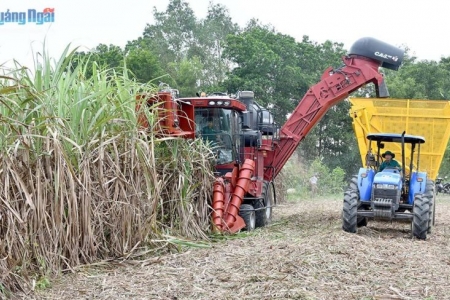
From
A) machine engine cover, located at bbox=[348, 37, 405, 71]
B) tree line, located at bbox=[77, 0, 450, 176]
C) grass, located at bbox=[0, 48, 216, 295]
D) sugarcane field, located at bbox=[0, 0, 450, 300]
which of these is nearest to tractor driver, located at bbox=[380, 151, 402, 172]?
sugarcane field, located at bbox=[0, 0, 450, 300]

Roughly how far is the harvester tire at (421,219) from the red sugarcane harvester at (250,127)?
2408mm

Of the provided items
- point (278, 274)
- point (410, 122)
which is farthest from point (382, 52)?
point (278, 274)

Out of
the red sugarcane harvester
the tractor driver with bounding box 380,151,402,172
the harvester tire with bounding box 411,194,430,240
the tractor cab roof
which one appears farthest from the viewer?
the tractor driver with bounding box 380,151,402,172

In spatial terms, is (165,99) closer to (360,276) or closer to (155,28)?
(360,276)

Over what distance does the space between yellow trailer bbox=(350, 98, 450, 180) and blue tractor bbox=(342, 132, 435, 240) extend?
1.42 m

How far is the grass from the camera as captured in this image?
223 inches

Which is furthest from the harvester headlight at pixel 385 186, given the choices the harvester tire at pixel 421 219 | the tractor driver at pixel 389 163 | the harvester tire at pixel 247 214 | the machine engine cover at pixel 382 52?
the machine engine cover at pixel 382 52

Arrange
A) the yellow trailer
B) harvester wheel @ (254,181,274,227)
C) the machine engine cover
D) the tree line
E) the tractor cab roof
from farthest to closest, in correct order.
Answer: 1. the tree line
2. the machine engine cover
3. the yellow trailer
4. harvester wheel @ (254,181,274,227)
5. the tractor cab roof

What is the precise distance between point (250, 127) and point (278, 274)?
618cm

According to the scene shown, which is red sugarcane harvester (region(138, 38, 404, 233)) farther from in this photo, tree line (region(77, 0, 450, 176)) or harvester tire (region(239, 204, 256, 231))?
tree line (region(77, 0, 450, 176))

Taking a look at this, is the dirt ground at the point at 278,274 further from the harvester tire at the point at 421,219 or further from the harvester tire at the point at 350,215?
the harvester tire at the point at 350,215

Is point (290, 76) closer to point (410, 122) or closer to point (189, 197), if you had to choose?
point (410, 122)

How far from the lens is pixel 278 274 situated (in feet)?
19.9

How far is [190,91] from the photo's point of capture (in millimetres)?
32969
